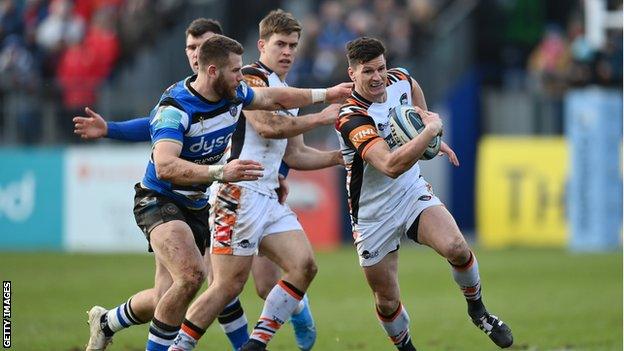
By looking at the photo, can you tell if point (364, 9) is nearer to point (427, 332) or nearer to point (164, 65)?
point (164, 65)

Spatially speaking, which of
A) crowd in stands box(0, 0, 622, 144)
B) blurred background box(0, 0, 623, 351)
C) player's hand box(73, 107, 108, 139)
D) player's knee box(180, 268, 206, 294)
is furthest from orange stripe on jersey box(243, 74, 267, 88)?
crowd in stands box(0, 0, 622, 144)

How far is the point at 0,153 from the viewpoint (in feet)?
74.8

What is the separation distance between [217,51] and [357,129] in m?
1.21

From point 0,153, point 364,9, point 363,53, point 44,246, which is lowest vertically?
point 44,246

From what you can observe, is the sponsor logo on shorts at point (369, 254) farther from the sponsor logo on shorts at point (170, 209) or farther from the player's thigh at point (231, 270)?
the sponsor logo on shorts at point (170, 209)

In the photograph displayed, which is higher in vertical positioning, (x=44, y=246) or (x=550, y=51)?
(x=550, y=51)

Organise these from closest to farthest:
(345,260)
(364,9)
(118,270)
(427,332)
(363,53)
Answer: (363,53) → (427,332) → (118,270) → (345,260) → (364,9)

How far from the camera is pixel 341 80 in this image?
23.8 meters

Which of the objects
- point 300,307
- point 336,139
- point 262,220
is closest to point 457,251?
point 262,220

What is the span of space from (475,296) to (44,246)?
13.5m

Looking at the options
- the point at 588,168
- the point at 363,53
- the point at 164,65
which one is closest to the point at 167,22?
the point at 164,65

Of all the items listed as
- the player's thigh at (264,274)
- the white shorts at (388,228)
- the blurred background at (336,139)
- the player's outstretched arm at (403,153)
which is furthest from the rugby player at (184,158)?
the blurred background at (336,139)

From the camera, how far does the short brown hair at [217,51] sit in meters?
9.90

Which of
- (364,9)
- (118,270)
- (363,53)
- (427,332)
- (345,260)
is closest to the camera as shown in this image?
(363,53)
